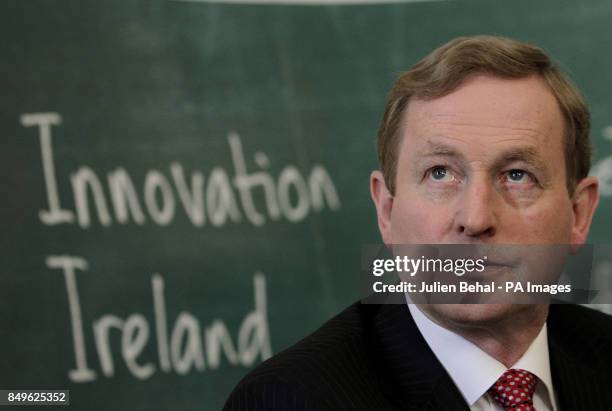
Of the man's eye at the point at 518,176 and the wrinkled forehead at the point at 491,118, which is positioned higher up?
the wrinkled forehead at the point at 491,118

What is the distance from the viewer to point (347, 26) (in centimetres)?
278

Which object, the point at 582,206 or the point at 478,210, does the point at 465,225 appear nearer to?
the point at 478,210

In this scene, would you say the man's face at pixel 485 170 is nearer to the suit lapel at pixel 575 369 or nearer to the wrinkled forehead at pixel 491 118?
the wrinkled forehead at pixel 491 118

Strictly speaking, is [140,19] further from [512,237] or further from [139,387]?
[512,237]

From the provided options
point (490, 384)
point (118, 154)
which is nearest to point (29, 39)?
point (118, 154)

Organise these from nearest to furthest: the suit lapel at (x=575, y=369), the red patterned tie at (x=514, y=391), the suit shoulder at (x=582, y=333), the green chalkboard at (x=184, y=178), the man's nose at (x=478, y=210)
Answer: the man's nose at (x=478, y=210) → the red patterned tie at (x=514, y=391) → the suit lapel at (x=575, y=369) → the suit shoulder at (x=582, y=333) → the green chalkboard at (x=184, y=178)

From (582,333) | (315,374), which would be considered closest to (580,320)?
(582,333)

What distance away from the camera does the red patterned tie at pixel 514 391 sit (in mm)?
1573

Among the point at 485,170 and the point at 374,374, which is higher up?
the point at 485,170

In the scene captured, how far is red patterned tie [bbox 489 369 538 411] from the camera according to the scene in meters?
1.57

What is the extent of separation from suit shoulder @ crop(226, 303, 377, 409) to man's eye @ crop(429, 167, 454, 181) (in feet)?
1.05

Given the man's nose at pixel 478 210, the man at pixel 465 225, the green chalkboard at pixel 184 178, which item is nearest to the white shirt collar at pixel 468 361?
the man at pixel 465 225

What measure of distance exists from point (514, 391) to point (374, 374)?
0.24m

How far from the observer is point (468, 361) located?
1604 mm
